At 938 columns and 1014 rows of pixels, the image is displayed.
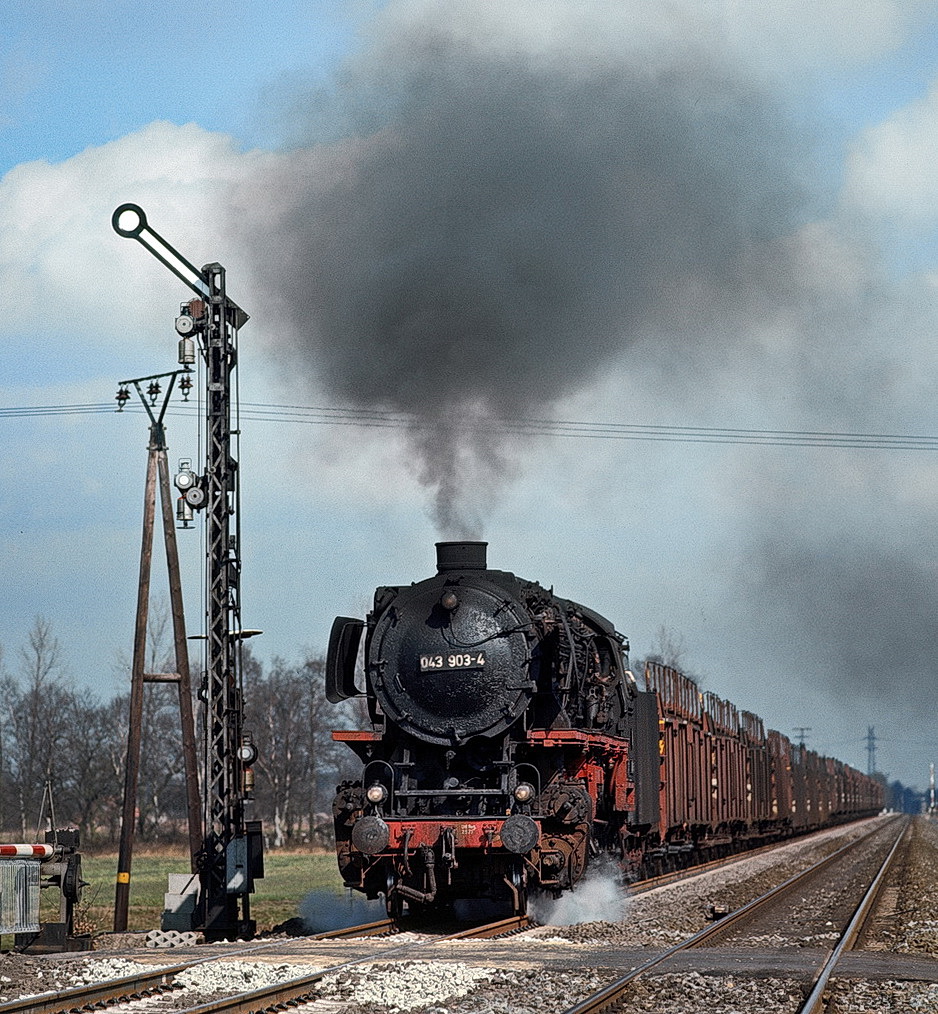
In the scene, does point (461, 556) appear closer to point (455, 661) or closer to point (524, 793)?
point (455, 661)

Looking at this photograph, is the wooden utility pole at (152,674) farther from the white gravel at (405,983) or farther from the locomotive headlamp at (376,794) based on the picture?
the white gravel at (405,983)

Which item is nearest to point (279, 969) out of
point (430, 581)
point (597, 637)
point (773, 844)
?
point (430, 581)

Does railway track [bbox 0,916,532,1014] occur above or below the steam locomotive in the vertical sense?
below

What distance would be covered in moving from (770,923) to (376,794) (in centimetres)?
465

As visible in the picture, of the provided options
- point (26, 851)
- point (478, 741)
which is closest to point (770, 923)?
point (478, 741)

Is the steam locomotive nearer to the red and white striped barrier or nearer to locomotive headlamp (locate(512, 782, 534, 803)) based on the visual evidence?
locomotive headlamp (locate(512, 782, 534, 803))

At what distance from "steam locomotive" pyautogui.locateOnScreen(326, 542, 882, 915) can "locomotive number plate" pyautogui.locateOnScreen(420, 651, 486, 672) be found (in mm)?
13

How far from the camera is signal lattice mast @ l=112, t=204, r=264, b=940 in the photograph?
16.2 metres

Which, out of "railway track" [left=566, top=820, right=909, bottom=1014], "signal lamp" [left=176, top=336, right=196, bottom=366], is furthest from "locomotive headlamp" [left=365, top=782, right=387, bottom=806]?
"signal lamp" [left=176, top=336, right=196, bottom=366]

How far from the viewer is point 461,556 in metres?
16.6

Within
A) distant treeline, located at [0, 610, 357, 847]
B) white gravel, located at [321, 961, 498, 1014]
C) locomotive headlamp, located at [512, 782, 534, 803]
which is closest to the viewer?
white gravel, located at [321, 961, 498, 1014]

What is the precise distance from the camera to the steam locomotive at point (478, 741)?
14617mm

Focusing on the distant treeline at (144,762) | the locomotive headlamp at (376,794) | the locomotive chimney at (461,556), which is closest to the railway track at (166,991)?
the locomotive headlamp at (376,794)

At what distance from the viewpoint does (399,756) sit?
1578 cm
